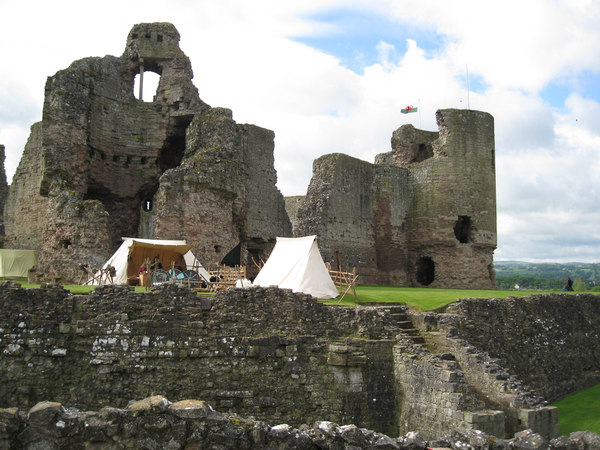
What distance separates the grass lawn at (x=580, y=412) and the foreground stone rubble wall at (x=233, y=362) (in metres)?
2.68

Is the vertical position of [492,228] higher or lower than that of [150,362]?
higher

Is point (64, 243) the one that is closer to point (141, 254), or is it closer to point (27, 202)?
point (141, 254)

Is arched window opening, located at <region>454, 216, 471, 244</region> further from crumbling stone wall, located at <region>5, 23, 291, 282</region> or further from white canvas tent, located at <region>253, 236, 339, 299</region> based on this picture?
white canvas tent, located at <region>253, 236, 339, 299</region>

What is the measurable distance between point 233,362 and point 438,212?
18.6 metres

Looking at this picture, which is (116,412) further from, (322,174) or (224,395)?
(322,174)

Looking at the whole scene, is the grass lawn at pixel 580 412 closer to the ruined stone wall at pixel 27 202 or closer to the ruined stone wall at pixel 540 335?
the ruined stone wall at pixel 540 335

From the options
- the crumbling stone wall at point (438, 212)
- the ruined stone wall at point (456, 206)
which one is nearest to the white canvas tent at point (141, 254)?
the crumbling stone wall at point (438, 212)

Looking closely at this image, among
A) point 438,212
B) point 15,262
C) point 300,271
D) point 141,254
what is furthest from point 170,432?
point 438,212

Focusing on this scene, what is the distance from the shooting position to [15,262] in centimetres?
2459

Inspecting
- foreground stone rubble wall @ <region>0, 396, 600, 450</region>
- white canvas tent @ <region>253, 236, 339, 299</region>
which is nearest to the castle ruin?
white canvas tent @ <region>253, 236, 339, 299</region>

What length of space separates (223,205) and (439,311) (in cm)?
890

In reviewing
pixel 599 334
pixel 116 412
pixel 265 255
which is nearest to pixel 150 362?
pixel 116 412

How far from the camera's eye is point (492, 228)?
93.5 feet

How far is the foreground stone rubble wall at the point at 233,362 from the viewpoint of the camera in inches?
461
